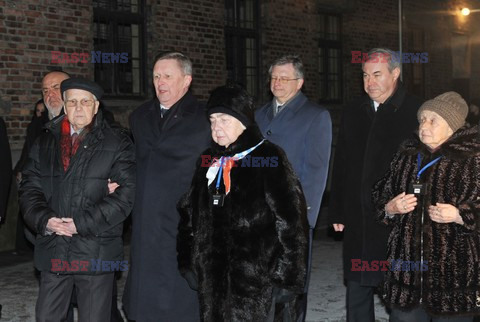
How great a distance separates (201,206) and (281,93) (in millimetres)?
1653

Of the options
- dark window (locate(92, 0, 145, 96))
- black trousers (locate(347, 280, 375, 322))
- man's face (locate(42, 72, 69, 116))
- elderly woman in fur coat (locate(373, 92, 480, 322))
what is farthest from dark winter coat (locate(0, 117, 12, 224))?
dark window (locate(92, 0, 145, 96))

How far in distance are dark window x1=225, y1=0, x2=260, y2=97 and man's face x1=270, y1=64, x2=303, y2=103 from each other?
8529mm

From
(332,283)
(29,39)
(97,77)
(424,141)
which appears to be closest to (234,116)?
(424,141)

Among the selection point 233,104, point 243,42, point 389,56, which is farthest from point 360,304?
point 243,42

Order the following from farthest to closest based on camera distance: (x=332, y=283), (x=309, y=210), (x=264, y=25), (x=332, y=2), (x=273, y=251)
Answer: (x=332, y=2)
(x=264, y=25)
(x=332, y=283)
(x=309, y=210)
(x=273, y=251)

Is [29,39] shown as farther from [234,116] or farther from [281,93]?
[234,116]

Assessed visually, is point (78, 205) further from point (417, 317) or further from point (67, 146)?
point (417, 317)

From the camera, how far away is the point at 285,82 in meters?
5.86

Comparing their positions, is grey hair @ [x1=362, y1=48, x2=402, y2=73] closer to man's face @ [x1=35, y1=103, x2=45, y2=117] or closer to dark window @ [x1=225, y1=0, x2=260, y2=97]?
man's face @ [x1=35, y1=103, x2=45, y2=117]

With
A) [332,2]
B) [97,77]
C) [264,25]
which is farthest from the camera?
[332,2]

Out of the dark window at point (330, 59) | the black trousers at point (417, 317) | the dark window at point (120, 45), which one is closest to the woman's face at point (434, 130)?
the black trousers at point (417, 317)

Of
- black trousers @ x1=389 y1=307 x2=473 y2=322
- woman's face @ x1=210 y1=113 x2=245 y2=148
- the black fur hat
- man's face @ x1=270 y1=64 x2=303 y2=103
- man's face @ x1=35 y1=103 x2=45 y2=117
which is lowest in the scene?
black trousers @ x1=389 y1=307 x2=473 y2=322

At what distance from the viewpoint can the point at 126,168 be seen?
16.9 feet

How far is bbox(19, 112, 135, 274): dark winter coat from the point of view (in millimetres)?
4953
